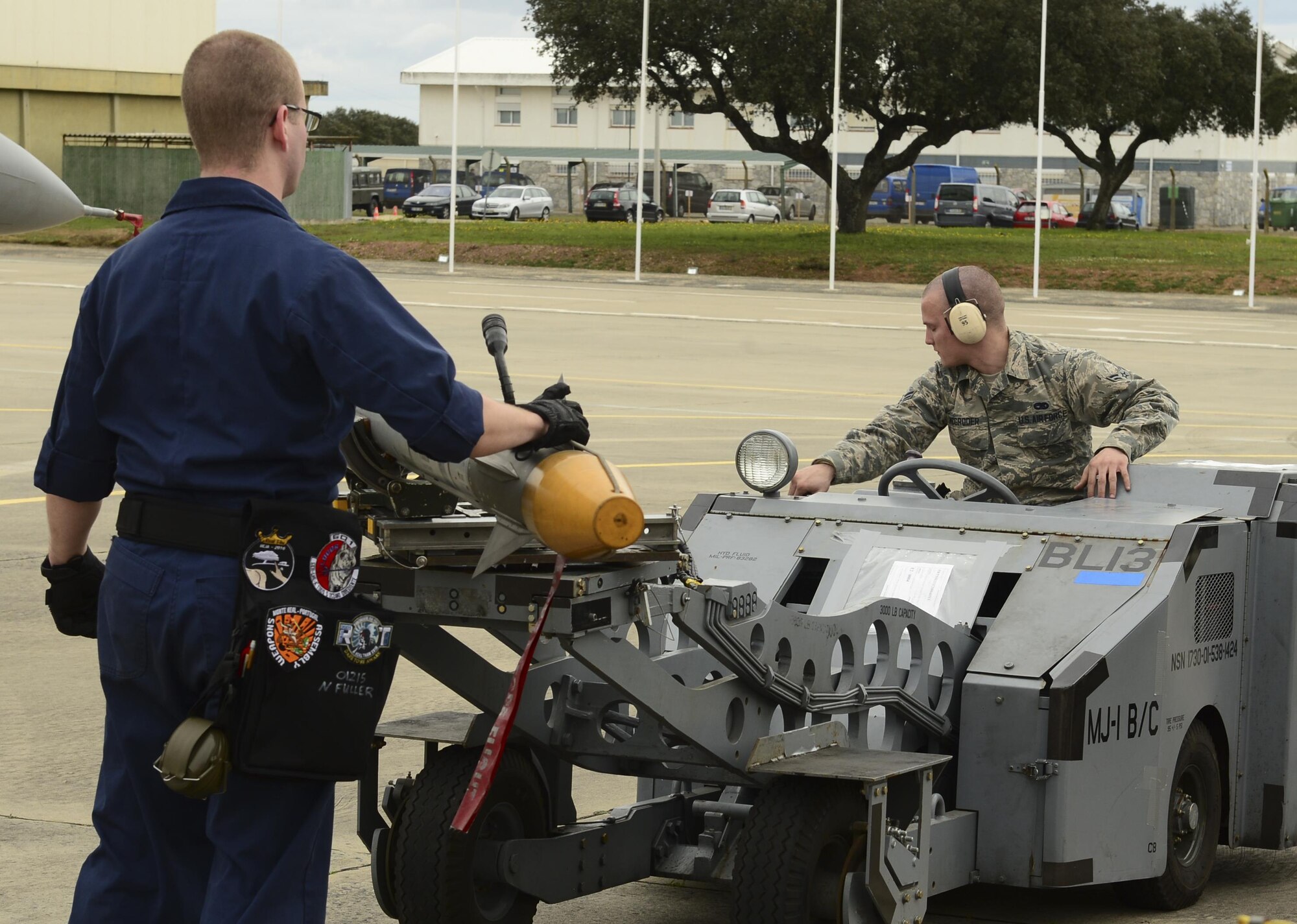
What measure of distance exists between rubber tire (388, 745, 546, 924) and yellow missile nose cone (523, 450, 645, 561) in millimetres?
1156

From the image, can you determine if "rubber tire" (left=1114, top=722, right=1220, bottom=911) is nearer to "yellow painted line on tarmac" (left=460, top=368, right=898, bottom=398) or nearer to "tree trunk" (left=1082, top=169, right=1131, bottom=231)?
"yellow painted line on tarmac" (left=460, top=368, right=898, bottom=398)

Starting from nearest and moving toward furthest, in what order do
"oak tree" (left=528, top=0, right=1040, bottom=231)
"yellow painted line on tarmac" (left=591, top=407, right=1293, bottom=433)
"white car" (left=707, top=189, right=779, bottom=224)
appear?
"yellow painted line on tarmac" (left=591, top=407, right=1293, bottom=433), "oak tree" (left=528, top=0, right=1040, bottom=231), "white car" (left=707, top=189, right=779, bottom=224)

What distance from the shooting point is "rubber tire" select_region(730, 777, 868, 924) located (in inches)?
171

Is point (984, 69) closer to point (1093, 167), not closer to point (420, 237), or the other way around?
point (420, 237)

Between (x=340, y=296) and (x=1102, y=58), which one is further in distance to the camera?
(x=1102, y=58)

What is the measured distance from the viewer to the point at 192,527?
341 centimetres

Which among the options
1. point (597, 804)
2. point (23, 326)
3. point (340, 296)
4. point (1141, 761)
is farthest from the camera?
Result: point (23, 326)

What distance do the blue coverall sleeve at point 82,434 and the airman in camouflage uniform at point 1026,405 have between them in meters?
2.92

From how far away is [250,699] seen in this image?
11.0 ft

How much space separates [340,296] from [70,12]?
63725 mm

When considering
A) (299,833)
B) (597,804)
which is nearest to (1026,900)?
(597,804)

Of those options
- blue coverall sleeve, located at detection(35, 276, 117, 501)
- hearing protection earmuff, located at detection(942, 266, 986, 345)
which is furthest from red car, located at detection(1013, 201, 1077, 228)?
blue coverall sleeve, located at detection(35, 276, 117, 501)

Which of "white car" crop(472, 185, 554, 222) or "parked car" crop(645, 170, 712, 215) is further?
"parked car" crop(645, 170, 712, 215)

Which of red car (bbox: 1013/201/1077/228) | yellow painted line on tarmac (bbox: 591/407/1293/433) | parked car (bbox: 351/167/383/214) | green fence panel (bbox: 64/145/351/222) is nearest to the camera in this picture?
yellow painted line on tarmac (bbox: 591/407/1293/433)
